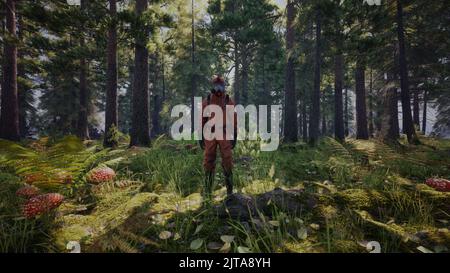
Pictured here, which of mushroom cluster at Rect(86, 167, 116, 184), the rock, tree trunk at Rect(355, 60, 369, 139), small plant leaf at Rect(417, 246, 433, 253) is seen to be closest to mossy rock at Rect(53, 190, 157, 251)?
mushroom cluster at Rect(86, 167, 116, 184)

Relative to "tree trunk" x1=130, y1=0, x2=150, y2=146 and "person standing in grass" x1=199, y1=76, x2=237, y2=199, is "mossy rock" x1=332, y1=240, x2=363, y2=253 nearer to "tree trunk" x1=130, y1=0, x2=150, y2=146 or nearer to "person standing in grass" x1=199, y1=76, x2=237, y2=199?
"person standing in grass" x1=199, y1=76, x2=237, y2=199

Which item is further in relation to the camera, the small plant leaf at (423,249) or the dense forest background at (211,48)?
the dense forest background at (211,48)

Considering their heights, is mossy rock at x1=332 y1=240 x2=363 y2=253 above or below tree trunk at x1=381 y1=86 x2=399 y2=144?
below

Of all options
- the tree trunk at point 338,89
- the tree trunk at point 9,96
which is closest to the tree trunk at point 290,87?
the tree trunk at point 338,89

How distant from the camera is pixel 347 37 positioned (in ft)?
37.0

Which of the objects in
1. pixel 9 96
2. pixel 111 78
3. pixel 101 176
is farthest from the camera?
pixel 9 96

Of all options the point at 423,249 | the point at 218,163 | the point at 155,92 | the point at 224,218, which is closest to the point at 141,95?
the point at 218,163

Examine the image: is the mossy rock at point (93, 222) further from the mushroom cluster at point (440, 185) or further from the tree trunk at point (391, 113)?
the tree trunk at point (391, 113)

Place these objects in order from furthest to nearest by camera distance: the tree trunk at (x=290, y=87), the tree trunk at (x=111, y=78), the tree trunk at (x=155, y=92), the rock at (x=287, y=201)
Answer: the tree trunk at (x=155, y=92) → the tree trunk at (x=290, y=87) → the tree trunk at (x=111, y=78) → the rock at (x=287, y=201)

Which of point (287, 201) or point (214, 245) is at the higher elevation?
point (287, 201)

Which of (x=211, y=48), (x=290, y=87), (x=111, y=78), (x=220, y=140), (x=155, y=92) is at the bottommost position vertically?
(x=220, y=140)

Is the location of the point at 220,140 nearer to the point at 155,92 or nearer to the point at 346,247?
the point at 346,247
